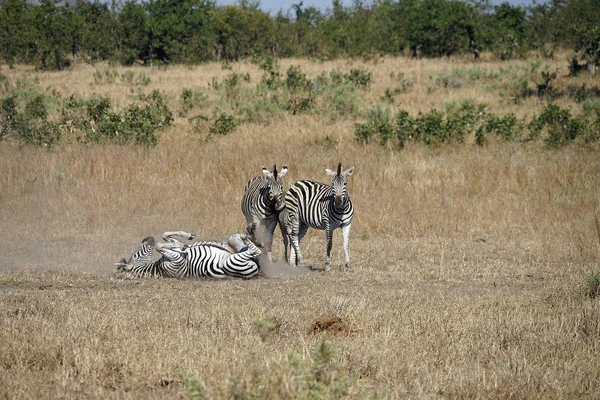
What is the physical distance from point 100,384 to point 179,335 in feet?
3.80

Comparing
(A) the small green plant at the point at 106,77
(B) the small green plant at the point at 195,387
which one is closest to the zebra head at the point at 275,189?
(B) the small green plant at the point at 195,387

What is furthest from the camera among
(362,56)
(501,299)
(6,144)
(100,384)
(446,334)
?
(362,56)

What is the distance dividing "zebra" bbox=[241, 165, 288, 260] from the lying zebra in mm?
675

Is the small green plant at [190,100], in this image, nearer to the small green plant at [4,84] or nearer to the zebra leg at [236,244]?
the small green plant at [4,84]

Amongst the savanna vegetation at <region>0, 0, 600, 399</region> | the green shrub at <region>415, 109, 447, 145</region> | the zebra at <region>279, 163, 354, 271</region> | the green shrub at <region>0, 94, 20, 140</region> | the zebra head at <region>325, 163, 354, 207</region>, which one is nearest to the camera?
the savanna vegetation at <region>0, 0, 600, 399</region>

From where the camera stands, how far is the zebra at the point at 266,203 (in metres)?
11.2

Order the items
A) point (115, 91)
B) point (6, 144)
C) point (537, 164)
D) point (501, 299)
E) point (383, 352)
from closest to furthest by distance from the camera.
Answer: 1. point (383, 352)
2. point (501, 299)
3. point (537, 164)
4. point (6, 144)
5. point (115, 91)

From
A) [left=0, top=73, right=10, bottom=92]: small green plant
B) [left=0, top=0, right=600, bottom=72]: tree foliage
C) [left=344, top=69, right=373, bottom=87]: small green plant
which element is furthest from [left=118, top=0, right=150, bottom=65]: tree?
[left=344, top=69, right=373, bottom=87]: small green plant

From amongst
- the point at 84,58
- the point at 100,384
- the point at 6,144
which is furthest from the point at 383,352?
the point at 84,58

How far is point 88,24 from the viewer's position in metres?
48.9

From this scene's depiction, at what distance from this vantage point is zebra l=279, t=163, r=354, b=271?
11.2m

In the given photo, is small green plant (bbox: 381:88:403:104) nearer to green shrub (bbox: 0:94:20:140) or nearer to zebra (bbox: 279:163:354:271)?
green shrub (bbox: 0:94:20:140)

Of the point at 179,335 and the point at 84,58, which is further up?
the point at 84,58

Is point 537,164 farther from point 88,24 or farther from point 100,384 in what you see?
point 88,24
